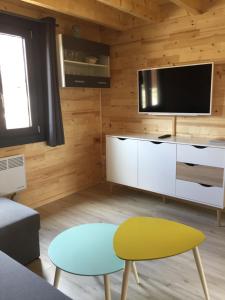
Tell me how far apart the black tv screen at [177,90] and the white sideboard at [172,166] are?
393mm

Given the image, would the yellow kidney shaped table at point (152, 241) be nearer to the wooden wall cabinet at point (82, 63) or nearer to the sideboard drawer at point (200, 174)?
the sideboard drawer at point (200, 174)

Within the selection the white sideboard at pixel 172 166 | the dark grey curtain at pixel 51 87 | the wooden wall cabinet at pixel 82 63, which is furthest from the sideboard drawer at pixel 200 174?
the wooden wall cabinet at pixel 82 63

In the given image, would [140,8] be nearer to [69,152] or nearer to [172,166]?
[172,166]

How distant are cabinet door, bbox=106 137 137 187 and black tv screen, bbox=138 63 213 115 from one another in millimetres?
527

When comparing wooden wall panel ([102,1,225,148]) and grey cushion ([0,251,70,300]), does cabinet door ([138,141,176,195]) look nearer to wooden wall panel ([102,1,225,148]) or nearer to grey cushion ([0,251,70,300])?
wooden wall panel ([102,1,225,148])

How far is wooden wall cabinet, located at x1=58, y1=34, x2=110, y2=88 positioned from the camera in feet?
10.4

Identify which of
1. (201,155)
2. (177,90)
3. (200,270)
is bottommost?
(200,270)

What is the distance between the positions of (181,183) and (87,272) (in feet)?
5.78

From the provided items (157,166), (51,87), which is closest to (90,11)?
(51,87)

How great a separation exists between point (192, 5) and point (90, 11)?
1.11 metres

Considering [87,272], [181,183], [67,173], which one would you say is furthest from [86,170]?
[87,272]

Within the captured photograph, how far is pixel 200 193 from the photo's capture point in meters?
2.82

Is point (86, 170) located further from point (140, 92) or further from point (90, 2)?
point (90, 2)

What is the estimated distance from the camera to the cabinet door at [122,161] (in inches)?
131
